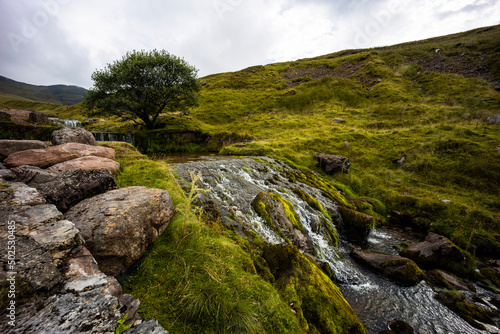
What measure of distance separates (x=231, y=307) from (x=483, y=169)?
20.8 meters

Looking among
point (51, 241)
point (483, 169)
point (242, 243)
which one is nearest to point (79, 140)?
point (51, 241)

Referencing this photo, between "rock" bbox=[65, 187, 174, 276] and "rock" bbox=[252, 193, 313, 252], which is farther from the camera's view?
"rock" bbox=[252, 193, 313, 252]

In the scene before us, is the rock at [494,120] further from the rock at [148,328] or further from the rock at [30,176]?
the rock at [30,176]

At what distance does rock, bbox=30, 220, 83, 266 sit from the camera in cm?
252

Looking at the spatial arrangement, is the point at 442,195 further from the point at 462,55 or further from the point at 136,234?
the point at 462,55

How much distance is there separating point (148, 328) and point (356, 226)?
1090 centimetres

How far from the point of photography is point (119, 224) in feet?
11.4

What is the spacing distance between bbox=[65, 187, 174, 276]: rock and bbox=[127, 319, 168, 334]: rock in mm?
1365

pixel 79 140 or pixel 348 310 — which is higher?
pixel 79 140

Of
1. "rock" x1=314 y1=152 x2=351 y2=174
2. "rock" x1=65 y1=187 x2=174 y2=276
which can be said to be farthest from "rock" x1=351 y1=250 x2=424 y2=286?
"rock" x1=314 y1=152 x2=351 y2=174

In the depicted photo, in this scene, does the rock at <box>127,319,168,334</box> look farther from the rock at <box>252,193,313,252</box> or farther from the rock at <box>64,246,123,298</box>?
the rock at <box>252,193,313,252</box>

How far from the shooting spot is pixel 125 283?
3.22m

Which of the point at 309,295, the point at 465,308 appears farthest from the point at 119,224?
the point at 465,308

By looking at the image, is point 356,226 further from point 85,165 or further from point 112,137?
point 112,137
